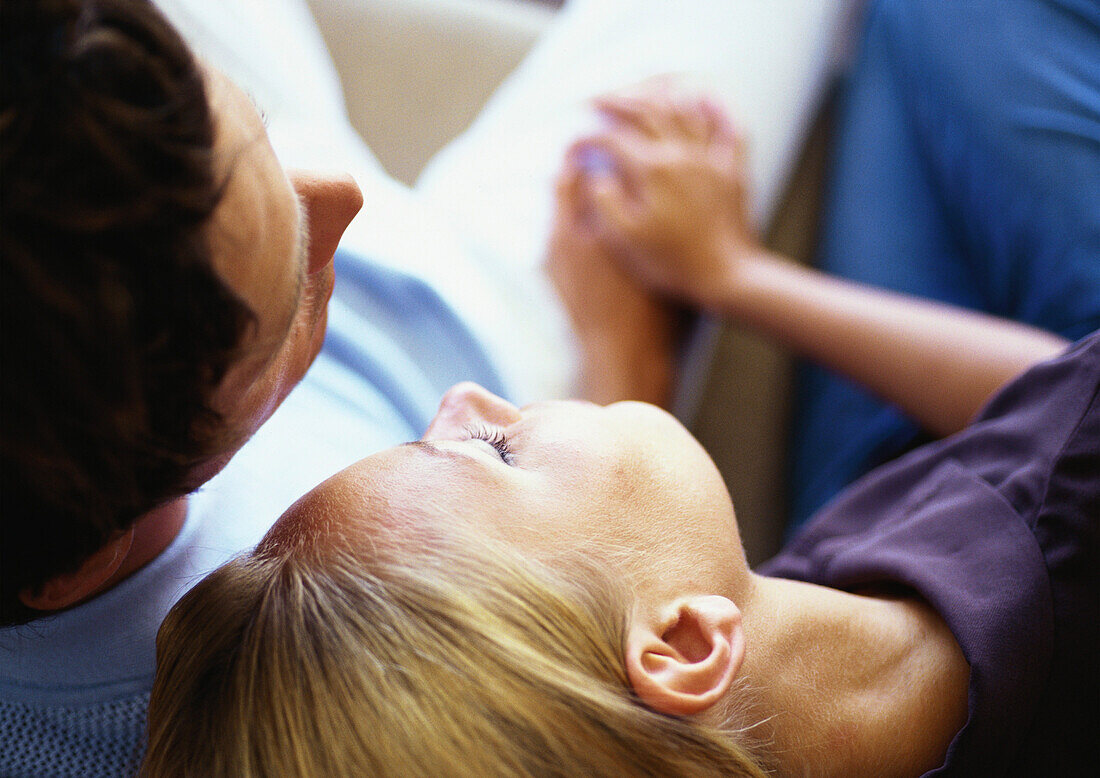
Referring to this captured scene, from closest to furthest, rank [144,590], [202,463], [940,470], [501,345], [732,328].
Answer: [202,463] → [144,590] → [940,470] → [501,345] → [732,328]

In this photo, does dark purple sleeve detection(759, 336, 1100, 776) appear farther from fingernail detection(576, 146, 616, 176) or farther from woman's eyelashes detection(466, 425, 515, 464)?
fingernail detection(576, 146, 616, 176)

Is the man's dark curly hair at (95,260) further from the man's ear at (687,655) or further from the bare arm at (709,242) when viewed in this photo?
the bare arm at (709,242)

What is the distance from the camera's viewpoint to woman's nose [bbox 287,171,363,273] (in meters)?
0.48

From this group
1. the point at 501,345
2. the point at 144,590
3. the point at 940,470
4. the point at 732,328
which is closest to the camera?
the point at 144,590

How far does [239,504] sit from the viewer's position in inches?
24.9

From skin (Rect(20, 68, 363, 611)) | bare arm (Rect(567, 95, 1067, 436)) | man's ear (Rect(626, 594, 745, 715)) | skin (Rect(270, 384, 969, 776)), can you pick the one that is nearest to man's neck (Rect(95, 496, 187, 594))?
skin (Rect(20, 68, 363, 611))

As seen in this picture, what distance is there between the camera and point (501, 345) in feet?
2.64

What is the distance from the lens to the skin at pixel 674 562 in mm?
470

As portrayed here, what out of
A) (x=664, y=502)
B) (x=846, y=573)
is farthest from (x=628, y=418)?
(x=846, y=573)

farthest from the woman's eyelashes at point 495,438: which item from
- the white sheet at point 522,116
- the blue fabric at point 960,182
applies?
the blue fabric at point 960,182

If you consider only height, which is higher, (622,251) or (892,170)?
(892,170)

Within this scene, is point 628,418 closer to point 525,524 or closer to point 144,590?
point 525,524

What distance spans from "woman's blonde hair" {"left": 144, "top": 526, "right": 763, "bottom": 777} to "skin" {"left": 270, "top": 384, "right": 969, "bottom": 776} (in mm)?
16

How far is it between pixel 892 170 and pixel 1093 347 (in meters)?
0.45
